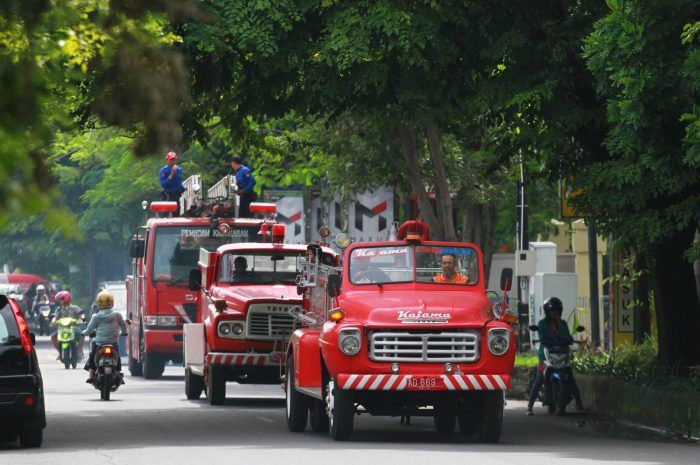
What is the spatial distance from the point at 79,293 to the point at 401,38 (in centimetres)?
6940

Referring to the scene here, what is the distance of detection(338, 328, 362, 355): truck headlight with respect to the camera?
53.1 feet

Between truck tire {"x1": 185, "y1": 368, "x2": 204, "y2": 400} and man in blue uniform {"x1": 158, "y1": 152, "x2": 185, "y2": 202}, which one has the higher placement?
man in blue uniform {"x1": 158, "y1": 152, "x2": 185, "y2": 202}

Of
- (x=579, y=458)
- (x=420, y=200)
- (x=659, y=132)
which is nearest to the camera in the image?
(x=579, y=458)

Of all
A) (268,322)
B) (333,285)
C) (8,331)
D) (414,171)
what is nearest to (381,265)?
(333,285)

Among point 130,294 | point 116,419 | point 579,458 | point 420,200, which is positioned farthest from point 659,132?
point 130,294

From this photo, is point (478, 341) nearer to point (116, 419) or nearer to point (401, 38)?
point (401, 38)

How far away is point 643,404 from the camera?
19875 mm

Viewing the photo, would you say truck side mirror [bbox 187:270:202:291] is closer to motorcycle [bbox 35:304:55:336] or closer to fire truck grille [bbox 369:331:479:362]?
fire truck grille [bbox 369:331:479:362]

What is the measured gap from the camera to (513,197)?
42.0 m

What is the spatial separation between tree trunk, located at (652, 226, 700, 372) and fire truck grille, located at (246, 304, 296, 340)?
15.7ft

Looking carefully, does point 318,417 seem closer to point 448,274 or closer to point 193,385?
point 448,274

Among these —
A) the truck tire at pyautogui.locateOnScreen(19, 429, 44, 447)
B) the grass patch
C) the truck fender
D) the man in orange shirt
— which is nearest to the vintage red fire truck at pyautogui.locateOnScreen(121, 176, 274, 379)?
the grass patch

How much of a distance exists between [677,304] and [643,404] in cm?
204

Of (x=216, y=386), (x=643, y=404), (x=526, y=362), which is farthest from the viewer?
(x=526, y=362)
